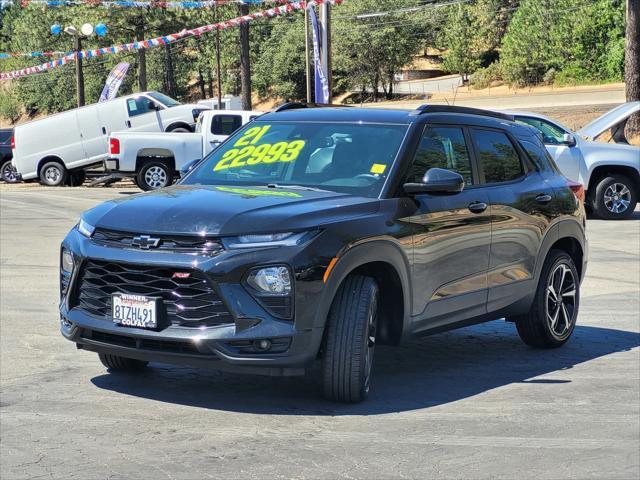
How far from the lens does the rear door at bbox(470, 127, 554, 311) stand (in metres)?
7.64

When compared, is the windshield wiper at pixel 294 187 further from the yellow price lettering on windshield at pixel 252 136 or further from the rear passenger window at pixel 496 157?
the rear passenger window at pixel 496 157

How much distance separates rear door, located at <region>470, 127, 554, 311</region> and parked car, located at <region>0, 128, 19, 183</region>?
88.5 feet

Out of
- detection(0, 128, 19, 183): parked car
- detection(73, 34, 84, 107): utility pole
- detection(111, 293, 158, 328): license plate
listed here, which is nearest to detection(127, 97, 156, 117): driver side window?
detection(0, 128, 19, 183): parked car

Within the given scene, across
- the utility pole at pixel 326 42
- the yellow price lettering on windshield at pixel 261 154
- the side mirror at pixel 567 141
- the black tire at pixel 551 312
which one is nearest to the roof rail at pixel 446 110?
the yellow price lettering on windshield at pixel 261 154

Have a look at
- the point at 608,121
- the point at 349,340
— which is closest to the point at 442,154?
the point at 349,340

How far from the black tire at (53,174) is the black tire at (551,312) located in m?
22.7

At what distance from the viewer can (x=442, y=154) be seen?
7324 millimetres

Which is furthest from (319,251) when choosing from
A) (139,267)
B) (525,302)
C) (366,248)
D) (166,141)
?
(166,141)

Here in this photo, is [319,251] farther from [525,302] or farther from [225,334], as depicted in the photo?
[525,302]

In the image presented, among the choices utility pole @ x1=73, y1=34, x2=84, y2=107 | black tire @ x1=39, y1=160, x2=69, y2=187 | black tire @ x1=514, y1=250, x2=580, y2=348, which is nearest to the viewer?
black tire @ x1=514, y1=250, x2=580, y2=348

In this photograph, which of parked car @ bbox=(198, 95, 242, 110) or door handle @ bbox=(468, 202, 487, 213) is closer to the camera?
door handle @ bbox=(468, 202, 487, 213)

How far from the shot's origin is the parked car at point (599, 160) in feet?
61.5

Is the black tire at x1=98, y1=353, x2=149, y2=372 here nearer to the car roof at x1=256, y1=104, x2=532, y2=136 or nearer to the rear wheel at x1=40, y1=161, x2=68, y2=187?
the car roof at x1=256, y1=104, x2=532, y2=136

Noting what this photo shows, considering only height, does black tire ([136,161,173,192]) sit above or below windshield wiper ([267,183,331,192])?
below
